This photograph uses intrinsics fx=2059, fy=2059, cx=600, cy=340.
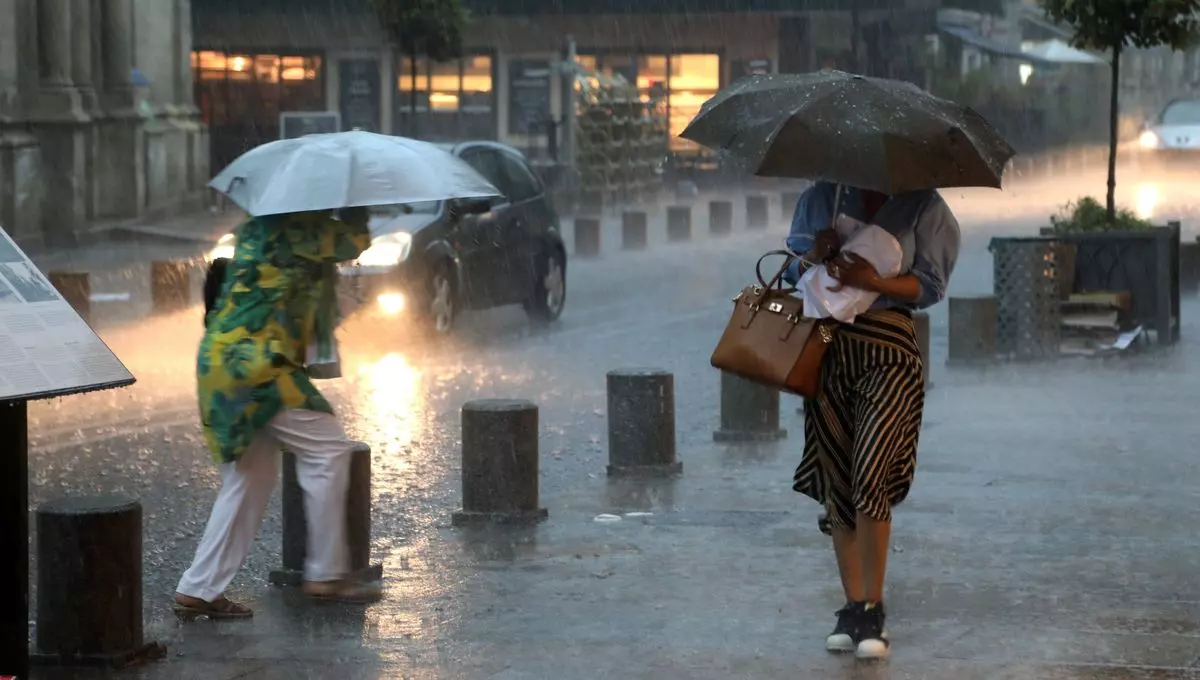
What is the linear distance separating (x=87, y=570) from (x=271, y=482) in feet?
3.00

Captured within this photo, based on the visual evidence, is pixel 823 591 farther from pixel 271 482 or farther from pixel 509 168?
pixel 509 168

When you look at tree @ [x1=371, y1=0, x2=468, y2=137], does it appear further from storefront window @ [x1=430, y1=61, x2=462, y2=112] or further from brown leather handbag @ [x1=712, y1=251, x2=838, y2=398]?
brown leather handbag @ [x1=712, y1=251, x2=838, y2=398]

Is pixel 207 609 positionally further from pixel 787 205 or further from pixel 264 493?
pixel 787 205

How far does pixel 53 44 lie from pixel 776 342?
2230cm

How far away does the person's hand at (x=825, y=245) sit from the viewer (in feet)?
20.3

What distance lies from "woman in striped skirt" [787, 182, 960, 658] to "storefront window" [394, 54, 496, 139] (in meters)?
37.7

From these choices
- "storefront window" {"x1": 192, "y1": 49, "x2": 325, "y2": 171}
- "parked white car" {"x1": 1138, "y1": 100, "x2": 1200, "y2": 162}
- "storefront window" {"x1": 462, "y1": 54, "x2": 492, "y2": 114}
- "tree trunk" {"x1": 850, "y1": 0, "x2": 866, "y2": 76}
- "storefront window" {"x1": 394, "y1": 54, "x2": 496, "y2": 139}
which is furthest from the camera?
"storefront window" {"x1": 462, "y1": 54, "x2": 492, "y2": 114}

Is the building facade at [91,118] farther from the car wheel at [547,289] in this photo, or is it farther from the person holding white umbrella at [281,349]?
the person holding white umbrella at [281,349]

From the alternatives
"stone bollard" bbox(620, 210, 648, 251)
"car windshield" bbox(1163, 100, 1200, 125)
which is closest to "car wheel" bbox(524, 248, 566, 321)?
"stone bollard" bbox(620, 210, 648, 251)

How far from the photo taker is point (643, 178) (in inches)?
1497

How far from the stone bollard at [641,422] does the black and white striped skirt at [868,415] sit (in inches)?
137

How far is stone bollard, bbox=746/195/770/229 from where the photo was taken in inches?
1245

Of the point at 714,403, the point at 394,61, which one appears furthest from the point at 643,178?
the point at 714,403

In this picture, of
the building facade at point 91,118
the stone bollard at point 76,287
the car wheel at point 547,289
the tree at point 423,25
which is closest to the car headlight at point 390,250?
the car wheel at point 547,289
